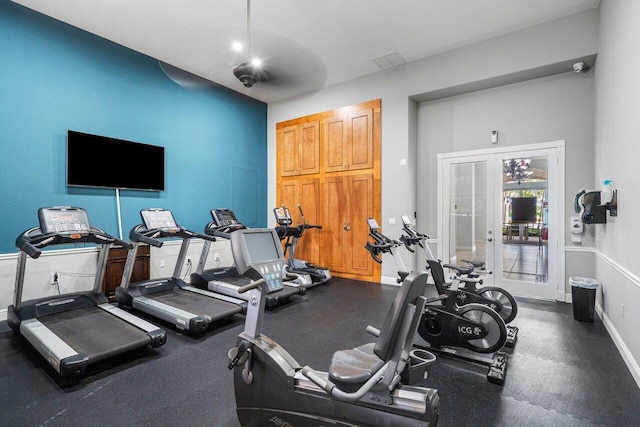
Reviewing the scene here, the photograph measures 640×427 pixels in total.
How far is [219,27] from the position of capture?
14.9 ft

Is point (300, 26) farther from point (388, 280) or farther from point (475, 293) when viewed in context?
point (388, 280)

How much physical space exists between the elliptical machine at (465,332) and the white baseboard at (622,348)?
0.96m

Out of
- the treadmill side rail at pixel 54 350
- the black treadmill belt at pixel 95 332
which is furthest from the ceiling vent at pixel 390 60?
the treadmill side rail at pixel 54 350

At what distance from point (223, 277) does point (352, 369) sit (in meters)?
4.12

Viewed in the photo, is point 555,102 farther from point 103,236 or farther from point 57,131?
point 57,131

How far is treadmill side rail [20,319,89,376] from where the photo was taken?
2416mm

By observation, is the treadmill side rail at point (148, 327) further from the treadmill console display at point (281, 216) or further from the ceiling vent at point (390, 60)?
the ceiling vent at point (390, 60)

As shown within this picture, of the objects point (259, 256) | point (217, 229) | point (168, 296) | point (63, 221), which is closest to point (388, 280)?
point (217, 229)

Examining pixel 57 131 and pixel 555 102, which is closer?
pixel 57 131

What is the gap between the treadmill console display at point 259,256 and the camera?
180 centimetres

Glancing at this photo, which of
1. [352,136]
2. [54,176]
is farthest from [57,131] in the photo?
[352,136]

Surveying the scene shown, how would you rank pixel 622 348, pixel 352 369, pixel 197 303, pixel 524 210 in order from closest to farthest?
1. pixel 352 369
2. pixel 622 348
3. pixel 197 303
4. pixel 524 210

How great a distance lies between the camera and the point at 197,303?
403cm

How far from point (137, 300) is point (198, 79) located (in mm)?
4296
